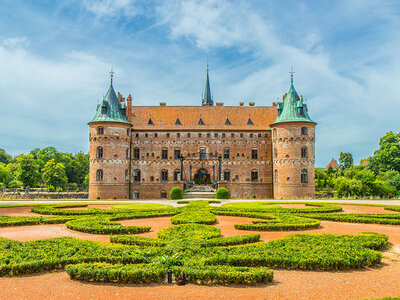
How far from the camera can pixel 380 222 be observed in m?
16.4

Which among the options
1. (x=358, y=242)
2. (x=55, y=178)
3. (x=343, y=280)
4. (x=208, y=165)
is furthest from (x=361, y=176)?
(x=55, y=178)

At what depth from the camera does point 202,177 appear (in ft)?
155

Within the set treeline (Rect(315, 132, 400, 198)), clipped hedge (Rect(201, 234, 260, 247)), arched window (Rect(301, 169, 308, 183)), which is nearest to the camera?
clipped hedge (Rect(201, 234, 260, 247))

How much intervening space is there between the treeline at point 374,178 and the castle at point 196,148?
5163mm

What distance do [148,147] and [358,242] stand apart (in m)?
38.6

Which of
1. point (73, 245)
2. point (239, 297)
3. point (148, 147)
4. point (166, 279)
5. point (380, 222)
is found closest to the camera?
point (239, 297)

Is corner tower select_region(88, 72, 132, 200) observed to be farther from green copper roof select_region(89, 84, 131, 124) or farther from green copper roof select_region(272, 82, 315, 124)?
green copper roof select_region(272, 82, 315, 124)

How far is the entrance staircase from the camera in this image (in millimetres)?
38531

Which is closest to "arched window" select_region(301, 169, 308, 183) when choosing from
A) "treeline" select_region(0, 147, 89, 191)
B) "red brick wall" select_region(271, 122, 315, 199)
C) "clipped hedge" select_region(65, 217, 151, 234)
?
"red brick wall" select_region(271, 122, 315, 199)

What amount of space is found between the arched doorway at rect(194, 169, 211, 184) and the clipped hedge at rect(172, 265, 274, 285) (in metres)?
39.6

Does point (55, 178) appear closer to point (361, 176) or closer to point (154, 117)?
point (154, 117)

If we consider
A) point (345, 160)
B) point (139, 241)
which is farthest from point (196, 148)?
point (345, 160)

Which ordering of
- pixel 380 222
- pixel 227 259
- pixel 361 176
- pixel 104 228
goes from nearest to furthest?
pixel 227 259 < pixel 104 228 < pixel 380 222 < pixel 361 176

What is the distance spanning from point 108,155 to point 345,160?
64.8 meters
